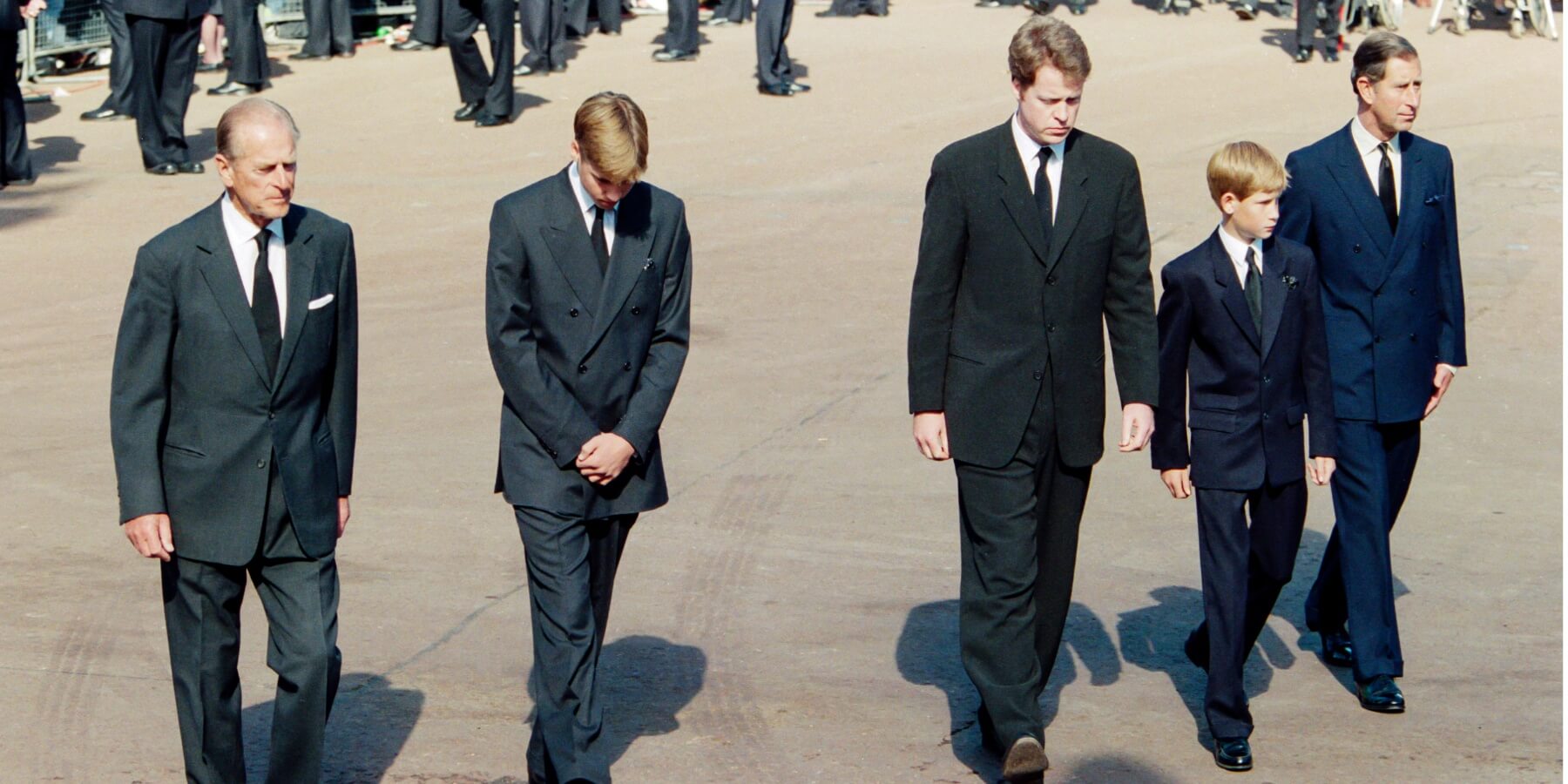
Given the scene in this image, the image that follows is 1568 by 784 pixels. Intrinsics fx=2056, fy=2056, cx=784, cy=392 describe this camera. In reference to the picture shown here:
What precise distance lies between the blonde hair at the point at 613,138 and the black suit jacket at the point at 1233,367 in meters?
1.59

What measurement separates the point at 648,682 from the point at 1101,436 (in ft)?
5.24

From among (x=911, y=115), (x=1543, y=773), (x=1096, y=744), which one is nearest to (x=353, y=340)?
(x=1096, y=744)

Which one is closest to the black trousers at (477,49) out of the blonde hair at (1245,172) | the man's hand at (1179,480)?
the blonde hair at (1245,172)

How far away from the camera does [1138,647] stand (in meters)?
6.45

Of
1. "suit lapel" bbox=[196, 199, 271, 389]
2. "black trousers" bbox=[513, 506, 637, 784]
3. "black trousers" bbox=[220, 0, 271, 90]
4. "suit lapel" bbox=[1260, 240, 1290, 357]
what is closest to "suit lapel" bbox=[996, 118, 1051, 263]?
"suit lapel" bbox=[1260, 240, 1290, 357]

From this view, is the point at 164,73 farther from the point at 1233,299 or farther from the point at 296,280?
the point at 1233,299

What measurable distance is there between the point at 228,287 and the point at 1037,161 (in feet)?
6.74

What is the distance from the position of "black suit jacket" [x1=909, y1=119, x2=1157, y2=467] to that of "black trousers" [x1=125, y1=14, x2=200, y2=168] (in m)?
9.84

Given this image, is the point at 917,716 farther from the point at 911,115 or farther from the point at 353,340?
the point at 911,115

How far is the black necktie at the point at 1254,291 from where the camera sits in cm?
557

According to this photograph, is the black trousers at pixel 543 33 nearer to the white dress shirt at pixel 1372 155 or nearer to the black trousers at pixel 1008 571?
the white dress shirt at pixel 1372 155

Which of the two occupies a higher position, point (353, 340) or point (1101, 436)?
point (353, 340)

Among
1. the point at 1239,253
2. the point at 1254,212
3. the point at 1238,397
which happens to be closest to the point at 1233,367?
the point at 1238,397

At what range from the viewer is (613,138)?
15.8 ft
